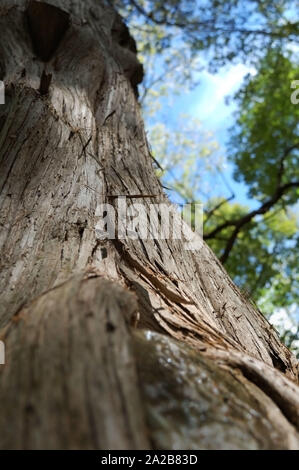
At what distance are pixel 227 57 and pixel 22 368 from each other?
858 cm

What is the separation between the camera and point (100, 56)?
3508mm

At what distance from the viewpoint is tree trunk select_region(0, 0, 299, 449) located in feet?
2.70

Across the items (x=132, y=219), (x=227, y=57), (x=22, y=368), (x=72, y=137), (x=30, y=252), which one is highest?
(x=227, y=57)

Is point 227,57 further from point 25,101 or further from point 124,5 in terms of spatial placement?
point 25,101

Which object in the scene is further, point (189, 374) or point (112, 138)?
point (112, 138)

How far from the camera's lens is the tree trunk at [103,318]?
0.82 m

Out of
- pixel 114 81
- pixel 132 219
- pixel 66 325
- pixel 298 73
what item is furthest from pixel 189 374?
pixel 298 73

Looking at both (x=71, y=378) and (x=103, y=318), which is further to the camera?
(x=103, y=318)

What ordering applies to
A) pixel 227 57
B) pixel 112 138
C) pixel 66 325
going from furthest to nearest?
pixel 227 57 → pixel 112 138 → pixel 66 325

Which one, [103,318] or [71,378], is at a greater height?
[103,318]

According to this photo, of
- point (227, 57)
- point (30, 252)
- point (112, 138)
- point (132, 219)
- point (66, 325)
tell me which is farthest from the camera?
point (227, 57)

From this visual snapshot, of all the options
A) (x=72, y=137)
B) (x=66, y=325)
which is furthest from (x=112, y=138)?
(x=66, y=325)

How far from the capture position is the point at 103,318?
99cm

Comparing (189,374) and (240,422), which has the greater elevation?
(189,374)
